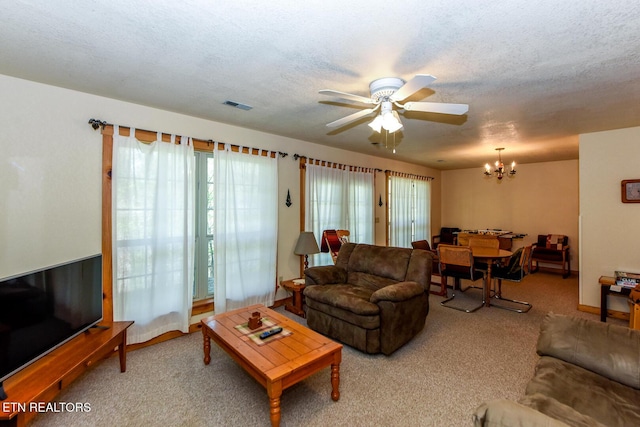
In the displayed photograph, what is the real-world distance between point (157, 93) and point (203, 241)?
1717mm

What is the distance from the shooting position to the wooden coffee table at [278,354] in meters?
1.82

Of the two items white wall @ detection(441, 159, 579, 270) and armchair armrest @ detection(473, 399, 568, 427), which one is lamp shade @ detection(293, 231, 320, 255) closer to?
armchair armrest @ detection(473, 399, 568, 427)

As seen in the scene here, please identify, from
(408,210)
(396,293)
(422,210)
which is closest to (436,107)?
(396,293)

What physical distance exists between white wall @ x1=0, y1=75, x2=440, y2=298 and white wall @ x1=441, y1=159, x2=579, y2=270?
7152 millimetres

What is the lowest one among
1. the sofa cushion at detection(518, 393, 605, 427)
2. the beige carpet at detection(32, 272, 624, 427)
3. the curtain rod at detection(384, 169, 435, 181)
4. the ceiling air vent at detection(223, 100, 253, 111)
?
the beige carpet at detection(32, 272, 624, 427)

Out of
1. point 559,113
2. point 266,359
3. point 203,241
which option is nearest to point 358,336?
point 266,359

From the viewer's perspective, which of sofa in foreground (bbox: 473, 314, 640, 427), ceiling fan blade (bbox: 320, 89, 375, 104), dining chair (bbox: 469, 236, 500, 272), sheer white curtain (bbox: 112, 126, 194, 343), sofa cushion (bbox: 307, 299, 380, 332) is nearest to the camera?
sofa in foreground (bbox: 473, 314, 640, 427)

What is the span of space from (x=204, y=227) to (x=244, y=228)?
0.49 m

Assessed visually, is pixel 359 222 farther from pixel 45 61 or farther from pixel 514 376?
pixel 45 61

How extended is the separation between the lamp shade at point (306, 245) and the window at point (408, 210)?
2.51 m

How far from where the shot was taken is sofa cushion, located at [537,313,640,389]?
1658 millimetres

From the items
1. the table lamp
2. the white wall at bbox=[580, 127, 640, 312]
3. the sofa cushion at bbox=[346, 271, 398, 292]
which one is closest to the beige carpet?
the sofa cushion at bbox=[346, 271, 398, 292]

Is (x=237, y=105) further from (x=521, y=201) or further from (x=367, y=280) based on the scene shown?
(x=521, y=201)

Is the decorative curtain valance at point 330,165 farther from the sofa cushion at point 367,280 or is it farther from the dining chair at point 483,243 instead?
the dining chair at point 483,243
